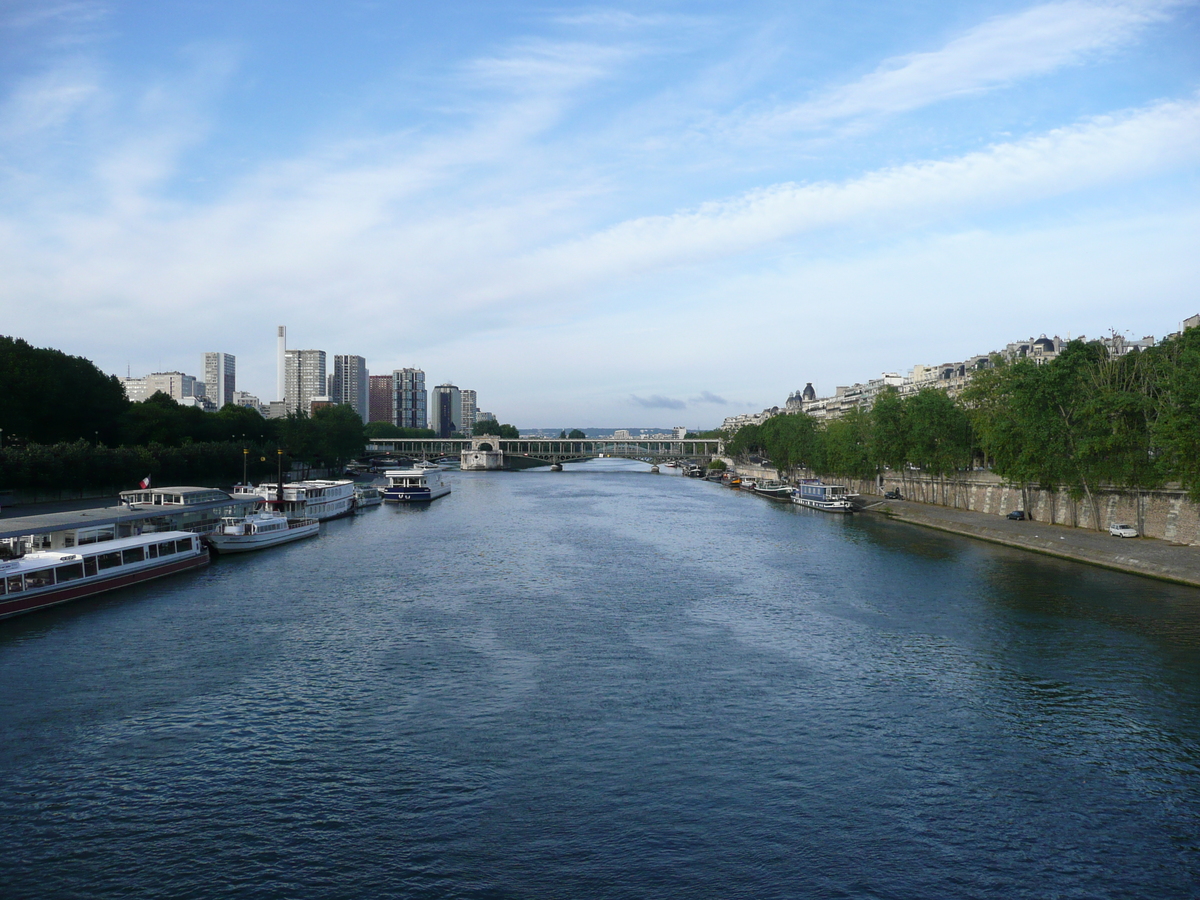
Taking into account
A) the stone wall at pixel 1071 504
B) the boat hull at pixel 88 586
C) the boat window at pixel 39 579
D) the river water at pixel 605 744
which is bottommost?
the river water at pixel 605 744

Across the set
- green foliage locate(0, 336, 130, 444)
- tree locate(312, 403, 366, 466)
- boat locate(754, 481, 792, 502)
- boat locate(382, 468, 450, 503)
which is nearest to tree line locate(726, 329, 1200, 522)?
boat locate(754, 481, 792, 502)

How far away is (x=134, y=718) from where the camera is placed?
21719 millimetres

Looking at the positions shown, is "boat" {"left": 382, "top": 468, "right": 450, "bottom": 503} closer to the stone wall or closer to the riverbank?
the riverbank

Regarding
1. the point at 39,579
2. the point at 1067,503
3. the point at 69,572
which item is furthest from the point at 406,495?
the point at 1067,503

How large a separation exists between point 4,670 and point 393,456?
174 metres

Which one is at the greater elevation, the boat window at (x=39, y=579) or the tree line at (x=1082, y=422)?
the tree line at (x=1082, y=422)

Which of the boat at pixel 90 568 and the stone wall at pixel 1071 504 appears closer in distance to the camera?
the boat at pixel 90 568

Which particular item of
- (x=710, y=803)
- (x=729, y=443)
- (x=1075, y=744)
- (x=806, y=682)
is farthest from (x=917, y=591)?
(x=729, y=443)

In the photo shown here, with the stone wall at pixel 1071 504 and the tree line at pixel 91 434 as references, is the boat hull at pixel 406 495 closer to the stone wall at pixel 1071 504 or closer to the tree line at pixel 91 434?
the tree line at pixel 91 434

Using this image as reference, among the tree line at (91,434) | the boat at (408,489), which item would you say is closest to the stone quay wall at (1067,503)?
the boat at (408,489)

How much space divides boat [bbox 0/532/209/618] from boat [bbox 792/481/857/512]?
5988 centimetres

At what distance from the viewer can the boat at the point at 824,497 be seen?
278ft

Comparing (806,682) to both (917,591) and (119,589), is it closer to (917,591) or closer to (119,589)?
(917,591)

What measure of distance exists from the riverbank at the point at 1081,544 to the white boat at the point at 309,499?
172 feet
